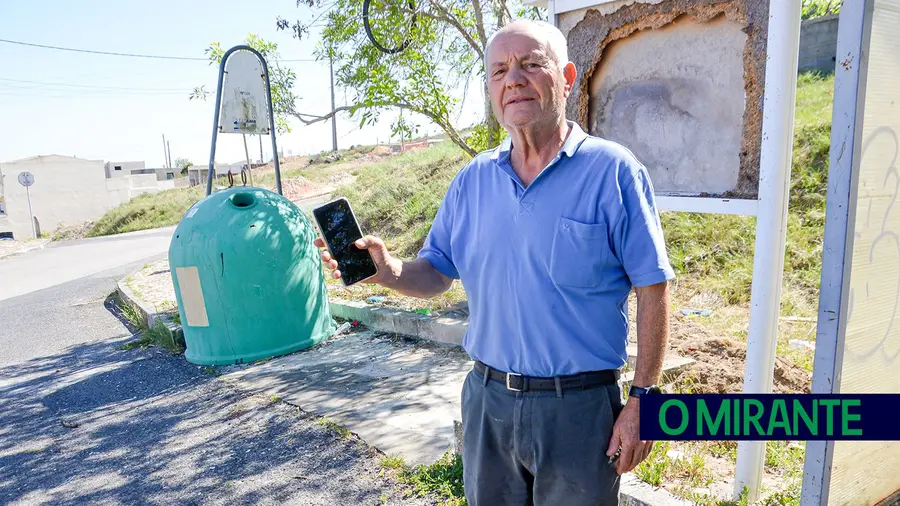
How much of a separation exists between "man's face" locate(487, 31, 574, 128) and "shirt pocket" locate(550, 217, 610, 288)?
348 mm

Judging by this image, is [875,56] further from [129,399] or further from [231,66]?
[231,66]

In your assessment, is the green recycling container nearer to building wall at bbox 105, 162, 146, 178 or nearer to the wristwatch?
the wristwatch

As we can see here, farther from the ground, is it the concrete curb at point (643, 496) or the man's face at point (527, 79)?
the man's face at point (527, 79)

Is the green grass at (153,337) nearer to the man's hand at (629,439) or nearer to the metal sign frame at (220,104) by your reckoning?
the metal sign frame at (220,104)

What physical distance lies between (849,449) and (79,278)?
45.6ft

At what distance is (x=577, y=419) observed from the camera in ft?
6.09

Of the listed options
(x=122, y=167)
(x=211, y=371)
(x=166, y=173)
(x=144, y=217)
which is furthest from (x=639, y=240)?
(x=122, y=167)

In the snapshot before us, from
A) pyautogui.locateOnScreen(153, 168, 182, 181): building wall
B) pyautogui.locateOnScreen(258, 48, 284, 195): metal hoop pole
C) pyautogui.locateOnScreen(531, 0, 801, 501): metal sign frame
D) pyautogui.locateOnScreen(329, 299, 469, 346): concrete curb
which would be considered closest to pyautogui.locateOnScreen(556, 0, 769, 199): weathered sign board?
pyautogui.locateOnScreen(531, 0, 801, 501): metal sign frame

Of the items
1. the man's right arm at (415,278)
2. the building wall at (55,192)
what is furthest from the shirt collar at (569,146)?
the building wall at (55,192)

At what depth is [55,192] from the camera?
47781mm

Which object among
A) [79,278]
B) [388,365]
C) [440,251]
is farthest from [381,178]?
[440,251]

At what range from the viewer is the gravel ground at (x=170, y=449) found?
351 cm

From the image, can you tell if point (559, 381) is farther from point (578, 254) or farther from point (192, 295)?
point (192, 295)

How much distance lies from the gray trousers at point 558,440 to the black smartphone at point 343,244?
61 cm
